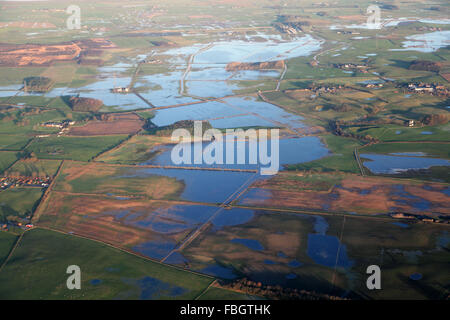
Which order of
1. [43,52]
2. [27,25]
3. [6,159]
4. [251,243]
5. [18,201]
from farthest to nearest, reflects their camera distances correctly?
[27,25] < [43,52] < [6,159] < [18,201] < [251,243]

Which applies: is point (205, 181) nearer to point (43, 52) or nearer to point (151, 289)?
point (151, 289)

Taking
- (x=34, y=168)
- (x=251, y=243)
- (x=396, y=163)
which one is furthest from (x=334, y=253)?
(x=34, y=168)

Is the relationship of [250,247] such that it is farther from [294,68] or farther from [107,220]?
[294,68]

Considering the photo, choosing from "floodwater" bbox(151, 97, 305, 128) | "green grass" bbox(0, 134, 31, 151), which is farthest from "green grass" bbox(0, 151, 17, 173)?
"floodwater" bbox(151, 97, 305, 128)

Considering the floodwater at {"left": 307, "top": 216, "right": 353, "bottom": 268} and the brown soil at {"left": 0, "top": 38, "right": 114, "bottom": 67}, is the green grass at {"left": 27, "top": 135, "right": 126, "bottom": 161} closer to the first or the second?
the floodwater at {"left": 307, "top": 216, "right": 353, "bottom": 268}
